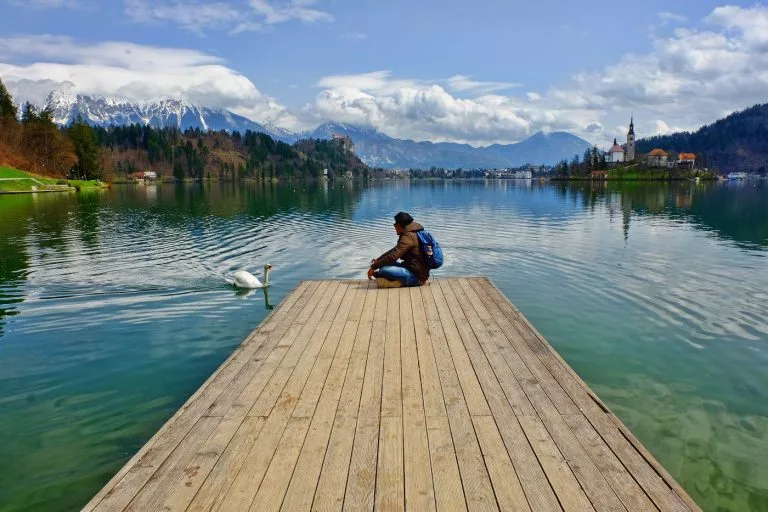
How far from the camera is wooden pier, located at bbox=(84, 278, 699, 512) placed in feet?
16.0

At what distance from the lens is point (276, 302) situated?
58.6ft

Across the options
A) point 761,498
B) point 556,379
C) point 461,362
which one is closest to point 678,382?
point 761,498

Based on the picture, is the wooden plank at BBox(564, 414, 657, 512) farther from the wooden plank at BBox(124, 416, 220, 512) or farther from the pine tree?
the pine tree

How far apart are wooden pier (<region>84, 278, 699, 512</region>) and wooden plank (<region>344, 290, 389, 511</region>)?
0.06 ft

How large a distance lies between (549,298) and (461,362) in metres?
10.8

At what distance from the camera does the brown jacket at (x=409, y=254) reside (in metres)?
14.0

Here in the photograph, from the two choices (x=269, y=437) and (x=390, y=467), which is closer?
(x=390, y=467)

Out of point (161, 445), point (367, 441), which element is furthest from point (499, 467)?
point (161, 445)

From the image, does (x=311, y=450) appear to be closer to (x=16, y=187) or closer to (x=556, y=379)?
(x=556, y=379)

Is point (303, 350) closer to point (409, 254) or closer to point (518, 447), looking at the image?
point (518, 447)

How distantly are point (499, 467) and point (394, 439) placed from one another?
1.31 m

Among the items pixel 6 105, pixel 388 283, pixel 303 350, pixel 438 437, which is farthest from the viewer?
pixel 6 105

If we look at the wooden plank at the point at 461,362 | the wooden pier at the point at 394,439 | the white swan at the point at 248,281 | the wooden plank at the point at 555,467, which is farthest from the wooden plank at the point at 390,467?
the white swan at the point at 248,281

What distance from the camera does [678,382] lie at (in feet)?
35.8
